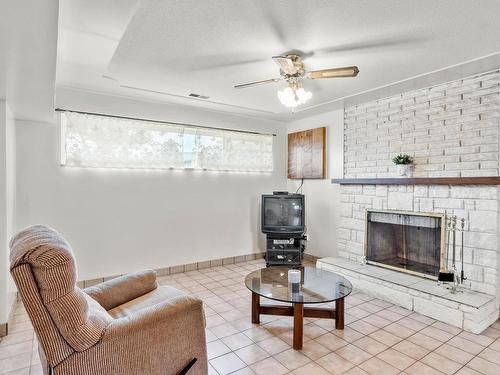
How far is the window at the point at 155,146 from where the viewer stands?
3.53 metres

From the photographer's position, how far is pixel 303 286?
8.64 ft

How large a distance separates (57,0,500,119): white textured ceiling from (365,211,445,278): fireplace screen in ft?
5.04

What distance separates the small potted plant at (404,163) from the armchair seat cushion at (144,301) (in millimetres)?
2791

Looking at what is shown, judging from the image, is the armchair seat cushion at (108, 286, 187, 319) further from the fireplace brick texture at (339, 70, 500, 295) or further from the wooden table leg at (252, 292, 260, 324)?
the fireplace brick texture at (339, 70, 500, 295)

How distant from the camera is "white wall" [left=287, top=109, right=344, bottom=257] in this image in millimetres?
4477

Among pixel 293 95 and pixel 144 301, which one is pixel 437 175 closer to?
pixel 293 95

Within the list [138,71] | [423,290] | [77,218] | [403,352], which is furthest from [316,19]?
[77,218]

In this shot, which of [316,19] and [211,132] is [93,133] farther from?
[316,19]

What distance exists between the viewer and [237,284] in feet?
12.3

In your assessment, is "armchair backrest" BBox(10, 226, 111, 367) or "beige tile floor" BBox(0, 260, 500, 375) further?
"beige tile floor" BBox(0, 260, 500, 375)

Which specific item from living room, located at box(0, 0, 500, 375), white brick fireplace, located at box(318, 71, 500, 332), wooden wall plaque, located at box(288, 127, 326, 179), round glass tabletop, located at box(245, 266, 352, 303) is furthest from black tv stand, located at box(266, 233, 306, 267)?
round glass tabletop, located at box(245, 266, 352, 303)

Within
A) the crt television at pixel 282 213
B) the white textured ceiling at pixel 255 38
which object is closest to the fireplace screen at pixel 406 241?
the crt television at pixel 282 213

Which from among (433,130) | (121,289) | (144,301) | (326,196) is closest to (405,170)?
(433,130)

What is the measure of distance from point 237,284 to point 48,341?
259cm
